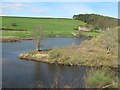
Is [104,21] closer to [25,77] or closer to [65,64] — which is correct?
[65,64]

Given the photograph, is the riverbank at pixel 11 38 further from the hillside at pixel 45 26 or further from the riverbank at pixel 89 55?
the riverbank at pixel 89 55

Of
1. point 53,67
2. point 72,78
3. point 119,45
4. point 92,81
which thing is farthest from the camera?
point 119,45

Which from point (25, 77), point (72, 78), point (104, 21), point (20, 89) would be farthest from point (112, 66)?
point (104, 21)

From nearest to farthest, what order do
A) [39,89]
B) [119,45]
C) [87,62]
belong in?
1. [39,89]
2. [87,62]
3. [119,45]

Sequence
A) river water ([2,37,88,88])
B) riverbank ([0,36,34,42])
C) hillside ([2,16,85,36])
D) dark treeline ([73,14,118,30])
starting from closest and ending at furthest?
river water ([2,37,88,88]), riverbank ([0,36,34,42]), hillside ([2,16,85,36]), dark treeline ([73,14,118,30])

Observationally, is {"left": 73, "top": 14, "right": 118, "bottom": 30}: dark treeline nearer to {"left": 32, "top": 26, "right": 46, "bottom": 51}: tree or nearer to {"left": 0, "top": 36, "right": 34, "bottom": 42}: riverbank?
{"left": 0, "top": 36, "right": 34, "bottom": 42}: riverbank

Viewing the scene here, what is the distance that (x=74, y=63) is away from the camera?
43.4 metres

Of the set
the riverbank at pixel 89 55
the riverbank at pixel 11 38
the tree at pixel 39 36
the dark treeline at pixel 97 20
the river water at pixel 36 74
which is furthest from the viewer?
the dark treeline at pixel 97 20

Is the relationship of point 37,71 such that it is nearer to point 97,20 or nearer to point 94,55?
point 94,55

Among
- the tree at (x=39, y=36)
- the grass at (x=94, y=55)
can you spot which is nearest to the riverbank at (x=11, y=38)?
the tree at (x=39, y=36)

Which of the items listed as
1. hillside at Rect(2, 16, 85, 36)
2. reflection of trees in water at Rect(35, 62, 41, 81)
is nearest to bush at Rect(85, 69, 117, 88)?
reflection of trees in water at Rect(35, 62, 41, 81)

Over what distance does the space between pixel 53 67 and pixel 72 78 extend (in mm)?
8294

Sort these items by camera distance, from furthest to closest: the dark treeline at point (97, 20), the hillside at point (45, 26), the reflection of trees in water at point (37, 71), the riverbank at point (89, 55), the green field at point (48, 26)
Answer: the dark treeline at point (97, 20) → the hillside at point (45, 26) → the green field at point (48, 26) → the riverbank at point (89, 55) → the reflection of trees in water at point (37, 71)

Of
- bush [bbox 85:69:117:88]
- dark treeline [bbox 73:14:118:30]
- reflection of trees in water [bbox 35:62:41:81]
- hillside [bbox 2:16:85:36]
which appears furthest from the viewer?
dark treeline [bbox 73:14:118:30]
